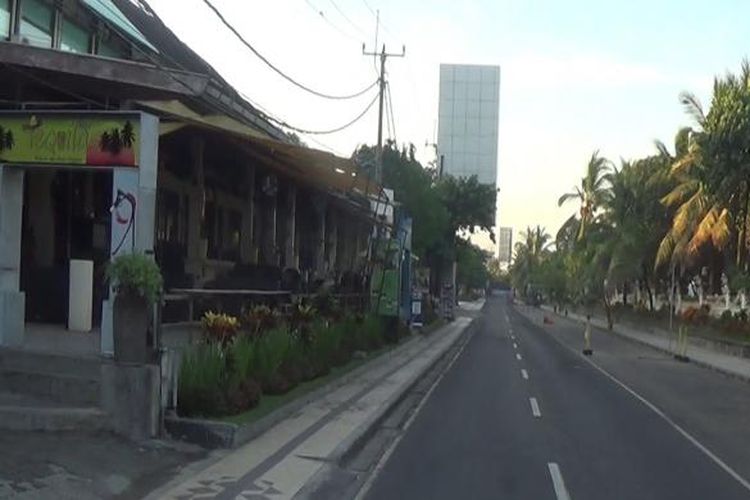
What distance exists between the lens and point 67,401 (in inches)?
464

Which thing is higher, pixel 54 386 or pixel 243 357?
pixel 243 357

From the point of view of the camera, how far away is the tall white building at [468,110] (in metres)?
48.3

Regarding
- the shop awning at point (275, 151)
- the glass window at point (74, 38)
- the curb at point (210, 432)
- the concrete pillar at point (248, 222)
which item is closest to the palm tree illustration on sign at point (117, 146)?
the shop awning at point (275, 151)

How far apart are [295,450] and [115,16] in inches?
501

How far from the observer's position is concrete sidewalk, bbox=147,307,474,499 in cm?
939

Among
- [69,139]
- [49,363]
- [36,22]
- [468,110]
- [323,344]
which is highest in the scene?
[468,110]

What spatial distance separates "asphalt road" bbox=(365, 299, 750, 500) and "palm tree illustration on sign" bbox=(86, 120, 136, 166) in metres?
4.79

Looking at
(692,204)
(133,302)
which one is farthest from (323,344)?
(692,204)

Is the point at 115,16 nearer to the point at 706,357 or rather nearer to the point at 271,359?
the point at 271,359

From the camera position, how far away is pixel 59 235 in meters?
19.1

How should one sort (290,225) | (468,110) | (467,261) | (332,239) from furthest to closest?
(467,261)
(468,110)
(332,239)
(290,225)

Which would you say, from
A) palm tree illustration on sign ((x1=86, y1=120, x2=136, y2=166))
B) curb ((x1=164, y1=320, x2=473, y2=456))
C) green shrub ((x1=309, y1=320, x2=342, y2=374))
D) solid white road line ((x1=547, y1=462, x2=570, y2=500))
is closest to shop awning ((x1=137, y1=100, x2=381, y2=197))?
palm tree illustration on sign ((x1=86, y1=120, x2=136, y2=166))

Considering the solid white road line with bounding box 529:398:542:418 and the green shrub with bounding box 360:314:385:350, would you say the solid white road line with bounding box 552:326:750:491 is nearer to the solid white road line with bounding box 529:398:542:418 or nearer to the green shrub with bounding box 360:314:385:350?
the solid white road line with bounding box 529:398:542:418

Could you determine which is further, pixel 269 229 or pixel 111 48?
pixel 269 229
